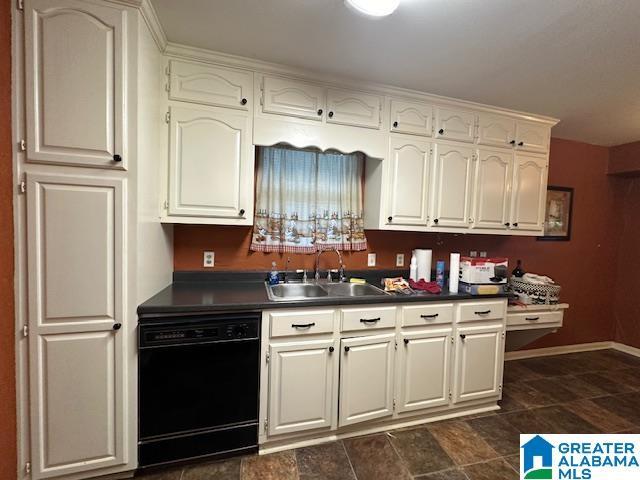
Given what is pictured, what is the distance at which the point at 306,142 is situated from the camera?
6.41ft

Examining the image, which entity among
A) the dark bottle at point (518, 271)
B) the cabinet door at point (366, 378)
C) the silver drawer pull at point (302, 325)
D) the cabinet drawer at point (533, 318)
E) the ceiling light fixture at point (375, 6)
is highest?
the ceiling light fixture at point (375, 6)

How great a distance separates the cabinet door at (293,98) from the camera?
1.86 meters

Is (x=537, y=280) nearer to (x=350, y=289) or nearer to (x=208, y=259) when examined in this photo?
(x=350, y=289)

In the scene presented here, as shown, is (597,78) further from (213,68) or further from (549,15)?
(213,68)

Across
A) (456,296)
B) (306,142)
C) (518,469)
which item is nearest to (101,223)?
(306,142)

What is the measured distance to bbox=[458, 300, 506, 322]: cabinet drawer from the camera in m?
2.08

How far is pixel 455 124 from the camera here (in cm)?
229

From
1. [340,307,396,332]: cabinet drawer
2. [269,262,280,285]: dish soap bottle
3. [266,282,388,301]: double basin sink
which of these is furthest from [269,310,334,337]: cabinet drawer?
[269,262,280,285]: dish soap bottle

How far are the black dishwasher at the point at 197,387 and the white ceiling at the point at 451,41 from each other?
153 cm

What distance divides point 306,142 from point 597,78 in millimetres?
1920

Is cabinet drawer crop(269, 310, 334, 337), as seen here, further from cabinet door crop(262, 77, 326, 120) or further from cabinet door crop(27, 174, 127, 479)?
cabinet door crop(262, 77, 326, 120)

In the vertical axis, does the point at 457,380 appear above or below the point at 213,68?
below

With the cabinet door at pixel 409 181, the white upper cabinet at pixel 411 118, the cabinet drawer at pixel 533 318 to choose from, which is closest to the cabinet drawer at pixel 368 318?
the cabinet door at pixel 409 181

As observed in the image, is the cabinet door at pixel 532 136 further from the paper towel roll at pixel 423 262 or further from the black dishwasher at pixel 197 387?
the black dishwasher at pixel 197 387
